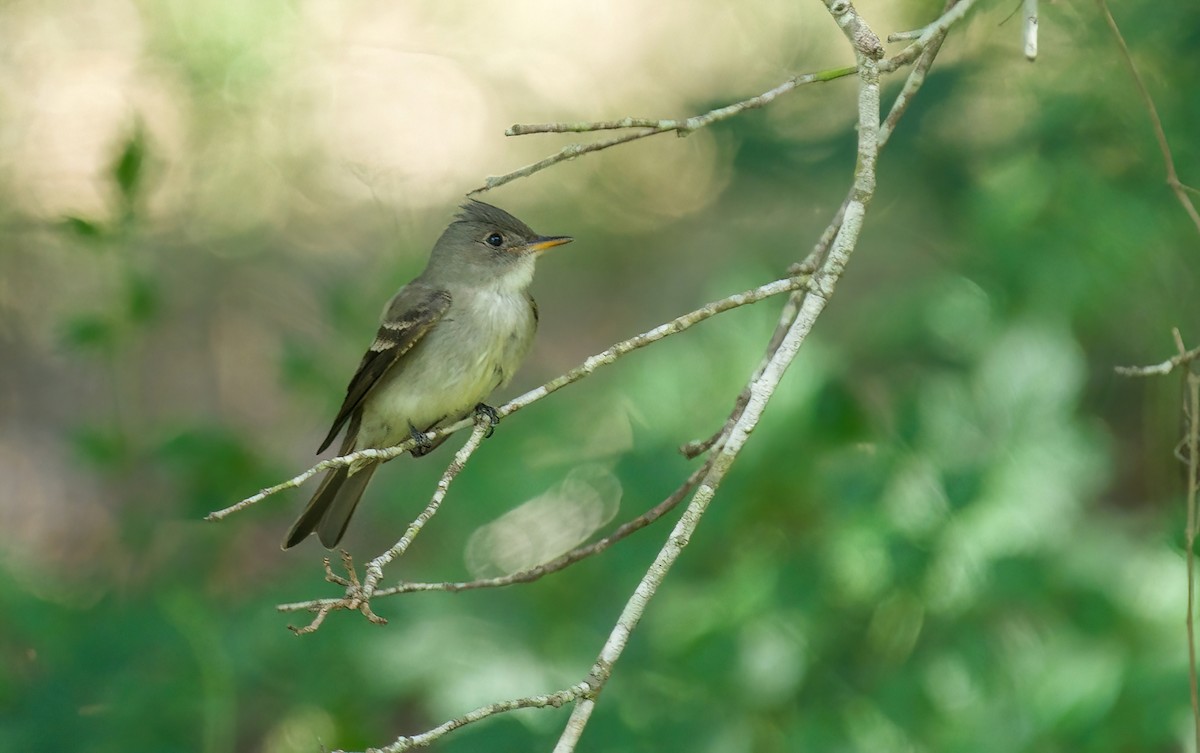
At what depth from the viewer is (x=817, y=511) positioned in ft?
15.1

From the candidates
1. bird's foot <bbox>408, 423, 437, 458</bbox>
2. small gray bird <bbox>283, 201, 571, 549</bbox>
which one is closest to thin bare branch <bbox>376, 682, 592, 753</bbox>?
bird's foot <bbox>408, 423, 437, 458</bbox>

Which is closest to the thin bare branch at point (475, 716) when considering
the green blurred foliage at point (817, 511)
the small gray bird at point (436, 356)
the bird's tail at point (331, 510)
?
the green blurred foliage at point (817, 511)

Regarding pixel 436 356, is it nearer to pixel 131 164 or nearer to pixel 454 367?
pixel 454 367

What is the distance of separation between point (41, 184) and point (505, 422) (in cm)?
385

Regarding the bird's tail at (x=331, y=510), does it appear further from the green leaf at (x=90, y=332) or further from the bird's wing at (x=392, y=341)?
the green leaf at (x=90, y=332)

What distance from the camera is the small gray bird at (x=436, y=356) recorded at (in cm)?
447

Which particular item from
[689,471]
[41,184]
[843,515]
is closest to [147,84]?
[41,184]

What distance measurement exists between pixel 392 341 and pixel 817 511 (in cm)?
151

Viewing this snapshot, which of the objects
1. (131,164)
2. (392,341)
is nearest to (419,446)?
(392,341)

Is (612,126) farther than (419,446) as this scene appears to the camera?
No

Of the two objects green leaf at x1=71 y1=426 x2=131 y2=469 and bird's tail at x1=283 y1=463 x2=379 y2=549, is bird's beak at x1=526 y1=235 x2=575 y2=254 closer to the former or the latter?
bird's tail at x1=283 y1=463 x2=379 y2=549

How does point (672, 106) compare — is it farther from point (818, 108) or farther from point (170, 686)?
point (170, 686)

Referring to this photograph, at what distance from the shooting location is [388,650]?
4492mm

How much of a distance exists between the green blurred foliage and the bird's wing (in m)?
0.60
